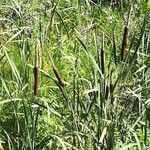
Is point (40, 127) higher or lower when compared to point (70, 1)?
lower

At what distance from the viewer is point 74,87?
2125mm

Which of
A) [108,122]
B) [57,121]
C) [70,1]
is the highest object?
[70,1]

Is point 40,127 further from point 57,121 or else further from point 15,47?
point 15,47

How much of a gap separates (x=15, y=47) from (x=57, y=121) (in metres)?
0.93

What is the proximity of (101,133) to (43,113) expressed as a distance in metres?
0.65

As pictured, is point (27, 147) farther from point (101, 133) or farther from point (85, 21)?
point (85, 21)

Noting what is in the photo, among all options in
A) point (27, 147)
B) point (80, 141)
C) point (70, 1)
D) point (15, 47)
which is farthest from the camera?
point (70, 1)

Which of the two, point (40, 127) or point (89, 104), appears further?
point (40, 127)

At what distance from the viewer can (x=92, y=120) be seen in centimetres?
246

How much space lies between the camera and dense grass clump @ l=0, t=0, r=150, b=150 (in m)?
2.04

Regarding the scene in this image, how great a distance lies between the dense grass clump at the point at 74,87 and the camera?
204 centimetres

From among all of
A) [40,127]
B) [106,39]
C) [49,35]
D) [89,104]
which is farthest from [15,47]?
[89,104]

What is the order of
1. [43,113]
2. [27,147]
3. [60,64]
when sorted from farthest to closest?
[60,64] → [43,113] → [27,147]

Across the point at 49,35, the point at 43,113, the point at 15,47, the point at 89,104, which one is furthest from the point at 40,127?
the point at 49,35
